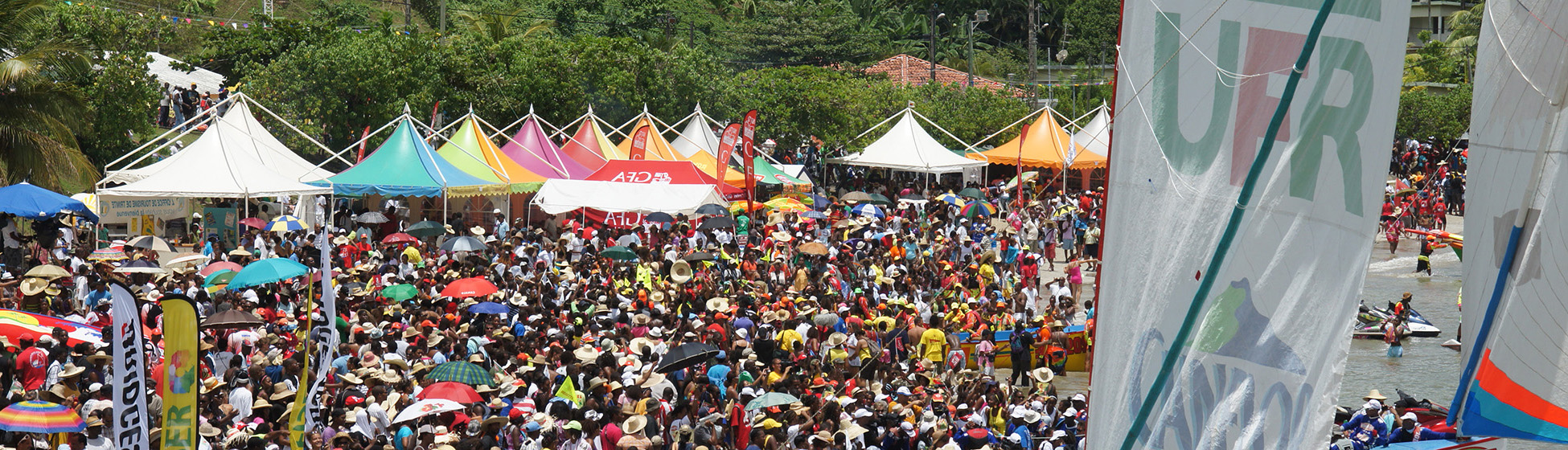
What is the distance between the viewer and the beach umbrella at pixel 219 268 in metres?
19.2

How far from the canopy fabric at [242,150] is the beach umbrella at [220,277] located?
29.8 ft

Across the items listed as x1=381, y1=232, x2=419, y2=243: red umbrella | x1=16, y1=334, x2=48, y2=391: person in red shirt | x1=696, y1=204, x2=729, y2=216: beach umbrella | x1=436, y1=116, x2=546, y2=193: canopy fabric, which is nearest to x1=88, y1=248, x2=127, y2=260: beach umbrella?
x1=381, y1=232, x2=419, y2=243: red umbrella

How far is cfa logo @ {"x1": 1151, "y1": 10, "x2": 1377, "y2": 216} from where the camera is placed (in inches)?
205

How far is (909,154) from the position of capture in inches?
1601

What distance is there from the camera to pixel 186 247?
2839 cm

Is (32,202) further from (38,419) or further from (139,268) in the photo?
(38,419)

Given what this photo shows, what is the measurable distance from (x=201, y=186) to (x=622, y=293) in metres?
11.7

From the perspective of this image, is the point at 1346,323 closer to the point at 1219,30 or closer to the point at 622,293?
the point at 1219,30

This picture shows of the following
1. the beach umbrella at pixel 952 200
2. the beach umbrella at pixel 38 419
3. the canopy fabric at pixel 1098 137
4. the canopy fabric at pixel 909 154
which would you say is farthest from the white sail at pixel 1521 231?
the canopy fabric at pixel 1098 137

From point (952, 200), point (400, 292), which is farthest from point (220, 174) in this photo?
point (952, 200)

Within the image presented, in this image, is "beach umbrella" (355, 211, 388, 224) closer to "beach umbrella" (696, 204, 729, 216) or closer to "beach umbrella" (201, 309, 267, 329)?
"beach umbrella" (696, 204, 729, 216)

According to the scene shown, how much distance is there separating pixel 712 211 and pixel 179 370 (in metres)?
19.0

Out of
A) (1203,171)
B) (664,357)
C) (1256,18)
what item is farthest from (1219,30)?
(664,357)

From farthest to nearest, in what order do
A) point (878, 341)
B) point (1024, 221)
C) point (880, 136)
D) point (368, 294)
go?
point (880, 136)
point (1024, 221)
point (368, 294)
point (878, 341)
